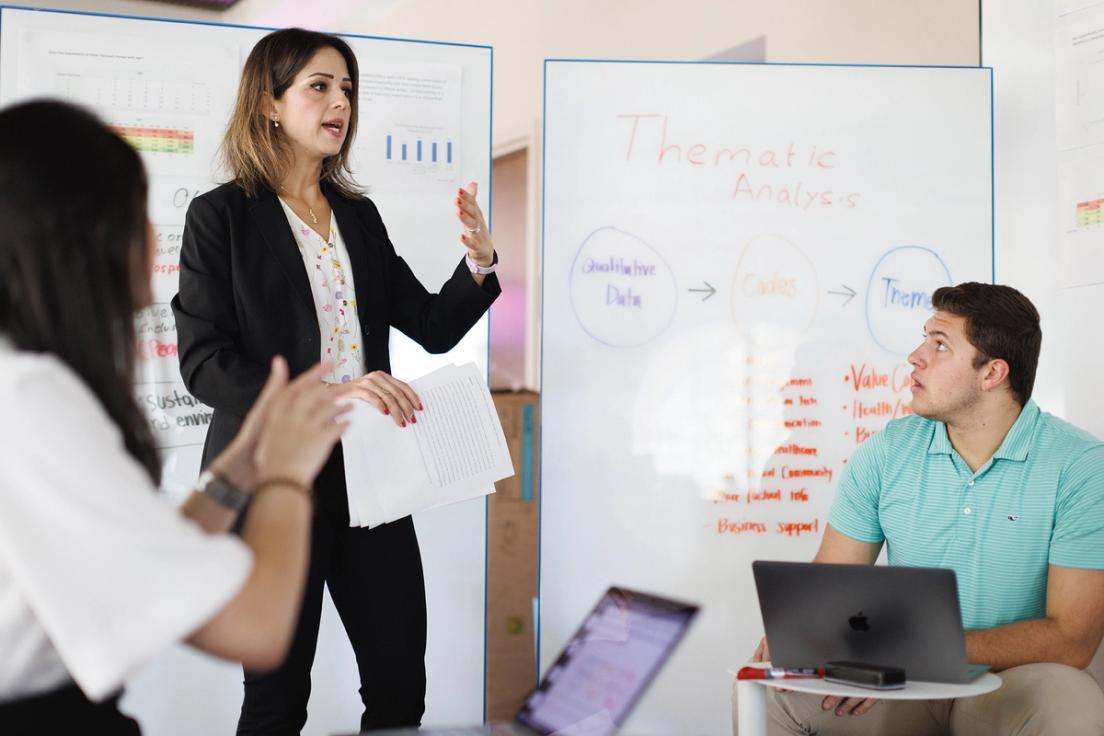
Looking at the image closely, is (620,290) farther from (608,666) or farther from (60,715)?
(60,715)

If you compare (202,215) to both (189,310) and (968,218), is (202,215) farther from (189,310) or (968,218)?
(968,218)

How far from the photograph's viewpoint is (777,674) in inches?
60.1

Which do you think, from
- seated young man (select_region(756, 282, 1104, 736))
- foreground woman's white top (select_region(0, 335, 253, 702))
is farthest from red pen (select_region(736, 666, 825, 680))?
foreground woman's white top (select_region(0, 335, 253, 702))

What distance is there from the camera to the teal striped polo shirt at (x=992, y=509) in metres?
1.89

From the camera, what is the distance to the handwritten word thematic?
2.72 metres

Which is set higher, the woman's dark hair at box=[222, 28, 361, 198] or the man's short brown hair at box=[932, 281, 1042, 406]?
the woman's dark hair at box=[222, 28, 361, 198]

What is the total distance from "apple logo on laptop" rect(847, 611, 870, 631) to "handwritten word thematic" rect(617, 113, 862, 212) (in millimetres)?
1393

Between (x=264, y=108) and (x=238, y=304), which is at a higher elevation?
(x=264, y=108)

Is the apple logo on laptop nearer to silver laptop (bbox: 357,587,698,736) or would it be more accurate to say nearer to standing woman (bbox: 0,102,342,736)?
silver laptop (bbox: 357,587,698,736)

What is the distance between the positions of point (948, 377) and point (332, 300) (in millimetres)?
1130

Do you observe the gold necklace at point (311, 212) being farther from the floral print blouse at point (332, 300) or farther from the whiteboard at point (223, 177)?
the whiteboard at point (223, 177)

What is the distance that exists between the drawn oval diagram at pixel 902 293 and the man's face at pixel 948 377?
0.59 m

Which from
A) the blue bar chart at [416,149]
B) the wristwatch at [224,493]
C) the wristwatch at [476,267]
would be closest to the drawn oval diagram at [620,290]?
the blue bar chart at [416,149]

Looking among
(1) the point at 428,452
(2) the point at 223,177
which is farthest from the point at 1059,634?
(2) the point at 223,177
